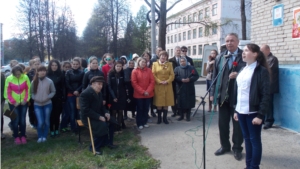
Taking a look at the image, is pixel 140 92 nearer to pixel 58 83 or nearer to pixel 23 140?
pixel 58 83

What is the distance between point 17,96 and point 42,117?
2.26 feet

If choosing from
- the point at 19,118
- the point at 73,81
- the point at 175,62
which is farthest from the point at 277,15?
the point at 19,118

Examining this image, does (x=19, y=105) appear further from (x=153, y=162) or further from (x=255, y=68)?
(x=255, y=68)

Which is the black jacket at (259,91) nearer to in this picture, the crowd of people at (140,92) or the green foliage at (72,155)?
the crowd of people at (140,92)

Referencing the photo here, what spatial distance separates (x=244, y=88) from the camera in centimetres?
343

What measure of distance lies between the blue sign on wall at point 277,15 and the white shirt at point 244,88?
4.41m

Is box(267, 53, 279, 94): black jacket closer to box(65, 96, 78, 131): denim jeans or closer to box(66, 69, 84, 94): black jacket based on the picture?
box(66, 69, 84, 94): black jacket

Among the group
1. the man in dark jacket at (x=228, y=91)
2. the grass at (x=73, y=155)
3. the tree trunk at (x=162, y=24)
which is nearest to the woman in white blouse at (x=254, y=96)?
the man in dark jacket at (x=228, y=91)

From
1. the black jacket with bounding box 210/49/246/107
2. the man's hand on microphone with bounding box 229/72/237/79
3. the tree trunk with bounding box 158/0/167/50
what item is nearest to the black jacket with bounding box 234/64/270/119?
the man's hand on microphone with bounding box 229/72/237/79

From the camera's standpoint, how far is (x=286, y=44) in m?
6.89

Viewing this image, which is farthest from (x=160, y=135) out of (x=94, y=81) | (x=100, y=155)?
(x=94, y=81)

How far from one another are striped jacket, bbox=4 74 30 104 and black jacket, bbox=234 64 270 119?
4606mm

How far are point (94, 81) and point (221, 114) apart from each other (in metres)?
2.37

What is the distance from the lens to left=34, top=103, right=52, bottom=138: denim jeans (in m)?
5.57
